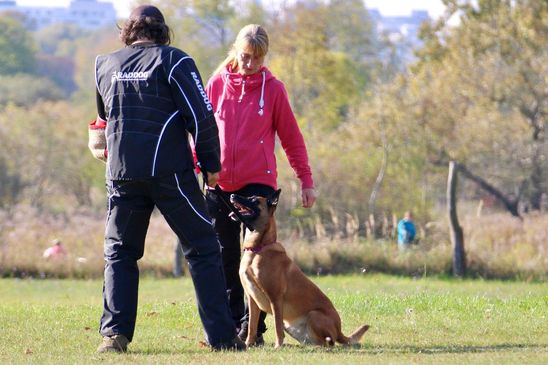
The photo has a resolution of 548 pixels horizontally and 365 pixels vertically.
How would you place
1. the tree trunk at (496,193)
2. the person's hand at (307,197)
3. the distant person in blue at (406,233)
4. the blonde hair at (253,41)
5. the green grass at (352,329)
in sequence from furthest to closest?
the tree trunk at (496,193)
the distant person in blue at (406,233)
the person's hand at (307,197)
the blonde hair at (253,41)
the green grass at (352,329)

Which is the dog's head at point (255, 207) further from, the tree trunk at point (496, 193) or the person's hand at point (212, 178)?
the tree trunk at point (496, 193)

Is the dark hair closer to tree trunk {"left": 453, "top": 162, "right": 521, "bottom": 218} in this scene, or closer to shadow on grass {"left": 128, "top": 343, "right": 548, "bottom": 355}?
shadow on grass {"left": 128, "top": 343, "right": 548, "bottom": 355}

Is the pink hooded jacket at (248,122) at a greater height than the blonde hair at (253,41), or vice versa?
the blonde hair at (253,41)

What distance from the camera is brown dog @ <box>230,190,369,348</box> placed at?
7.30m

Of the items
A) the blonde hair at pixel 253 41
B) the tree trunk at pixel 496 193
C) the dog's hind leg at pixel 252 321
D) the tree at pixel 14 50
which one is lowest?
the dog's hind leg at pixel 252 321

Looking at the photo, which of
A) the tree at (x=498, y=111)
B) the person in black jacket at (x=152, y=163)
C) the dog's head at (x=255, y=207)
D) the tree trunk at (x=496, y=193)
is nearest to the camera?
the person in black jacket at (x=152, y=163)

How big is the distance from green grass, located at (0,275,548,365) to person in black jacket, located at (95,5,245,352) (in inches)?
13.8

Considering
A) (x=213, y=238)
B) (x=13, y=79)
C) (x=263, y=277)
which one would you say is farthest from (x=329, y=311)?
(x=13, y=79)

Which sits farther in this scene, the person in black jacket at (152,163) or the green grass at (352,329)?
the person in black jacket at (152,163)

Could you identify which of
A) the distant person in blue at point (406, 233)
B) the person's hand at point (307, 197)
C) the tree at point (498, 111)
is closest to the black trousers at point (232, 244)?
the person's hand at point (307, 197)

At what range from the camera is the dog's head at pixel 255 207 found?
7.33m

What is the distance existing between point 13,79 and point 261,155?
5330 cm

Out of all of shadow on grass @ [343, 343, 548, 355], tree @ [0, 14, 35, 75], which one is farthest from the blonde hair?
tree @ [0, 14, 35, 75]

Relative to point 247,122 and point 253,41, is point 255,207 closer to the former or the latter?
point 247,122
